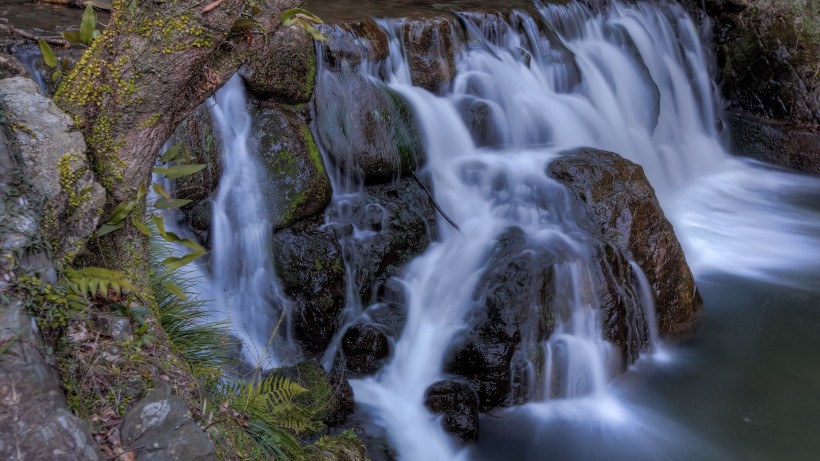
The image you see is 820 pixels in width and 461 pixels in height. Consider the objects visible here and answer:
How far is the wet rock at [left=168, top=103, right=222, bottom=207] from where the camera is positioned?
5.70 metres

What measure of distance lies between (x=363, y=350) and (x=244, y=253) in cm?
132

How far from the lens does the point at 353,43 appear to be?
270 inches

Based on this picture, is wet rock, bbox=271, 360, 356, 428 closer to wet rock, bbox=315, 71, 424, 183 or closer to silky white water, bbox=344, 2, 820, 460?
Answer: silky white water, bbox=344, 2, 820, 460

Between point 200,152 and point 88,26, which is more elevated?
point 88,26

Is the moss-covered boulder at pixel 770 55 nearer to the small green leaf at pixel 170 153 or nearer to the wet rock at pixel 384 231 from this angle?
the wet rock at pixel 384 231

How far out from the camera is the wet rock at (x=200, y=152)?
5.70 metres

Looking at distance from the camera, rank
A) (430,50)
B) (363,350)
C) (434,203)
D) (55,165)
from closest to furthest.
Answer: (55,165) → (363,350) → (434,203) → (430,50)

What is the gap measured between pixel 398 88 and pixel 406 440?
12.1ft

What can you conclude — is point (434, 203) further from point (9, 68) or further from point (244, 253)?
point (9, 68)

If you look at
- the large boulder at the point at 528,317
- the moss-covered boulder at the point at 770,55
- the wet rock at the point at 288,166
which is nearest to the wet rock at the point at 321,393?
the large boulder at the point at 528,317

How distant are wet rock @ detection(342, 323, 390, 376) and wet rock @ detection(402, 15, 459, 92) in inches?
117

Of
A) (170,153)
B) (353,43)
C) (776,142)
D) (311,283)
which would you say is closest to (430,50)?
(353,43)

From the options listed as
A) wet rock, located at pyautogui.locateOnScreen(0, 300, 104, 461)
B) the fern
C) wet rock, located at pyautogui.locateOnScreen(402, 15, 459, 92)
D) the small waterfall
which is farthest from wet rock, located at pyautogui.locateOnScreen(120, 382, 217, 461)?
wet rock, located at pyautogui.locateOnScreen(402, 15, 459, 92)

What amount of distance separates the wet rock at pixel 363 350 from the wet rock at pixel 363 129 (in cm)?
158
